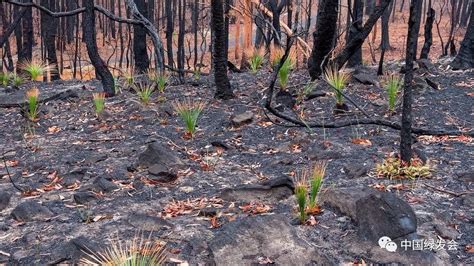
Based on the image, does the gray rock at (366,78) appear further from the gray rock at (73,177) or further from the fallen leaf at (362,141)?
the gray rock at (73,177)

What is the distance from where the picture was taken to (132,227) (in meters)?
2.98

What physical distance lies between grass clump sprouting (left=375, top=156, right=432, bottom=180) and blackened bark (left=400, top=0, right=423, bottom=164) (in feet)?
0.17

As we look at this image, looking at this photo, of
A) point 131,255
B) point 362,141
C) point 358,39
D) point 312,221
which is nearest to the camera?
point 131,255

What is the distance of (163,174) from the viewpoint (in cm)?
389

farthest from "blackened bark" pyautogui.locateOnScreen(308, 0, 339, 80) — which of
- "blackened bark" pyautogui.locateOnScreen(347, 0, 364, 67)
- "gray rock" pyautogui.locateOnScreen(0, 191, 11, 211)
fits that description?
"gray rock" pyautogui.locateOnScreen(0, 191, 11, 211)

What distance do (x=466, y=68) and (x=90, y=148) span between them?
551cm

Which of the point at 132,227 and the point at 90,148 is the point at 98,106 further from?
the point at 132,227

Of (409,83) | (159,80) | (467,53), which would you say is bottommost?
(159,80)

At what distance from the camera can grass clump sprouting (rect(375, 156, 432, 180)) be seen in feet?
11.3

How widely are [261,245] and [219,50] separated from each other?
3998mm

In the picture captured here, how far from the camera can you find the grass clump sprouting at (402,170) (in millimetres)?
3436

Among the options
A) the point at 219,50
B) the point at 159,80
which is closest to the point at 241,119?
the point at 219,50

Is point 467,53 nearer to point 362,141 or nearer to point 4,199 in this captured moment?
point 362,141

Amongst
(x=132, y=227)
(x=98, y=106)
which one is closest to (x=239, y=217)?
(x=132, y=227)
